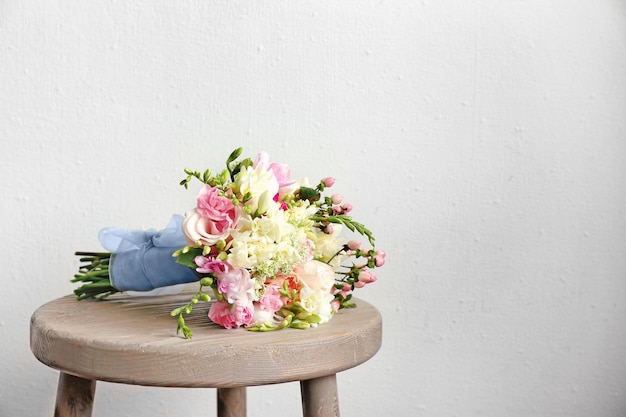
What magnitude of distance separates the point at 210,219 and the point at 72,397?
1.00 feet

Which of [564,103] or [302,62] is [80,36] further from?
[564,103]

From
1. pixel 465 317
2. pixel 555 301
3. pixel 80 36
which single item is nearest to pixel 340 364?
pixel 465 317

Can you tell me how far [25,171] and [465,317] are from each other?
830 millimetres

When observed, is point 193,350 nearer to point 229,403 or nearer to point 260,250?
point 260,250

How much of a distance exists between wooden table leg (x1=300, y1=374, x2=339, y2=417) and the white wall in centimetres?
48

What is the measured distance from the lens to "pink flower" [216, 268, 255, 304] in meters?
0.83

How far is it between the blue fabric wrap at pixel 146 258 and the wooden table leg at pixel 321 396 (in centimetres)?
23

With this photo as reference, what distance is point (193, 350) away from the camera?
2.45ft

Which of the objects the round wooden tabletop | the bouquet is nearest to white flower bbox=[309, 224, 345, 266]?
the bouquet

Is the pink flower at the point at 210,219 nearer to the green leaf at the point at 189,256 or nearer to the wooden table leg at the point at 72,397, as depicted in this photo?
the green leaf at the point at 189,256

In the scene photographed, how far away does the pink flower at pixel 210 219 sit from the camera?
0.83 m

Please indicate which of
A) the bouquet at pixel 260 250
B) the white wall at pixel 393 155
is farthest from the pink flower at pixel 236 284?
the white wall at pixel 393 155

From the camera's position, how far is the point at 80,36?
4.07 ft

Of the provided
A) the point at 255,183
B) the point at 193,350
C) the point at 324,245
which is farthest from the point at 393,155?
the point at 193,350
